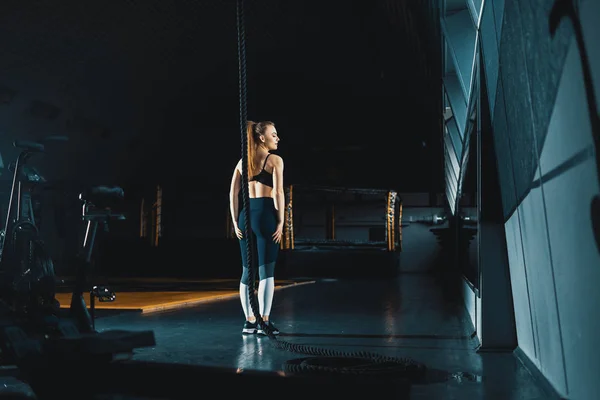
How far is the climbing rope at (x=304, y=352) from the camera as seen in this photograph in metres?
2.64

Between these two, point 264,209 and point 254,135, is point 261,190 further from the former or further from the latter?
point 254,135

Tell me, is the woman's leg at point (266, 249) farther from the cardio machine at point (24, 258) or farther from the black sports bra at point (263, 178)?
the cardio machine at point (24, 258)

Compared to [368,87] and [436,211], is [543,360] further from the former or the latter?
[368,87]

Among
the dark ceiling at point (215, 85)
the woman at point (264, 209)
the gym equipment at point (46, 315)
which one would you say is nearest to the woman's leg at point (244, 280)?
the woman at point (264, 209)

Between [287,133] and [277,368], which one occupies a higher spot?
[287,133]

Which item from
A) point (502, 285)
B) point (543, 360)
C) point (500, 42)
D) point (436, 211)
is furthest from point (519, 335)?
point (436, 211)

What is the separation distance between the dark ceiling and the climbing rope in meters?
4.96

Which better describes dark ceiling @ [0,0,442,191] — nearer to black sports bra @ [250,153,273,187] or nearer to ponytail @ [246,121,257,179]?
ponytail @ [246,121,257,179]

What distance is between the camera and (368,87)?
2147 cm

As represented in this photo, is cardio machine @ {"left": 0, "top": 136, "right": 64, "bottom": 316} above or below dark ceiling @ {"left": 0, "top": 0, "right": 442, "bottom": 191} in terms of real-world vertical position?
below

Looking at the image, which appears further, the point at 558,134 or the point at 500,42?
the point at 500,42

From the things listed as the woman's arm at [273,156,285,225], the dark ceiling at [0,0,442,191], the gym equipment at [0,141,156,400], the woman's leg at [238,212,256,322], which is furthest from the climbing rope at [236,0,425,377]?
the dark ceiling at [0,0,442,191]

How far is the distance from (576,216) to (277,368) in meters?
1.85

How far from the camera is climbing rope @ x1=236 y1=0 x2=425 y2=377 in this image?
2.64 m
